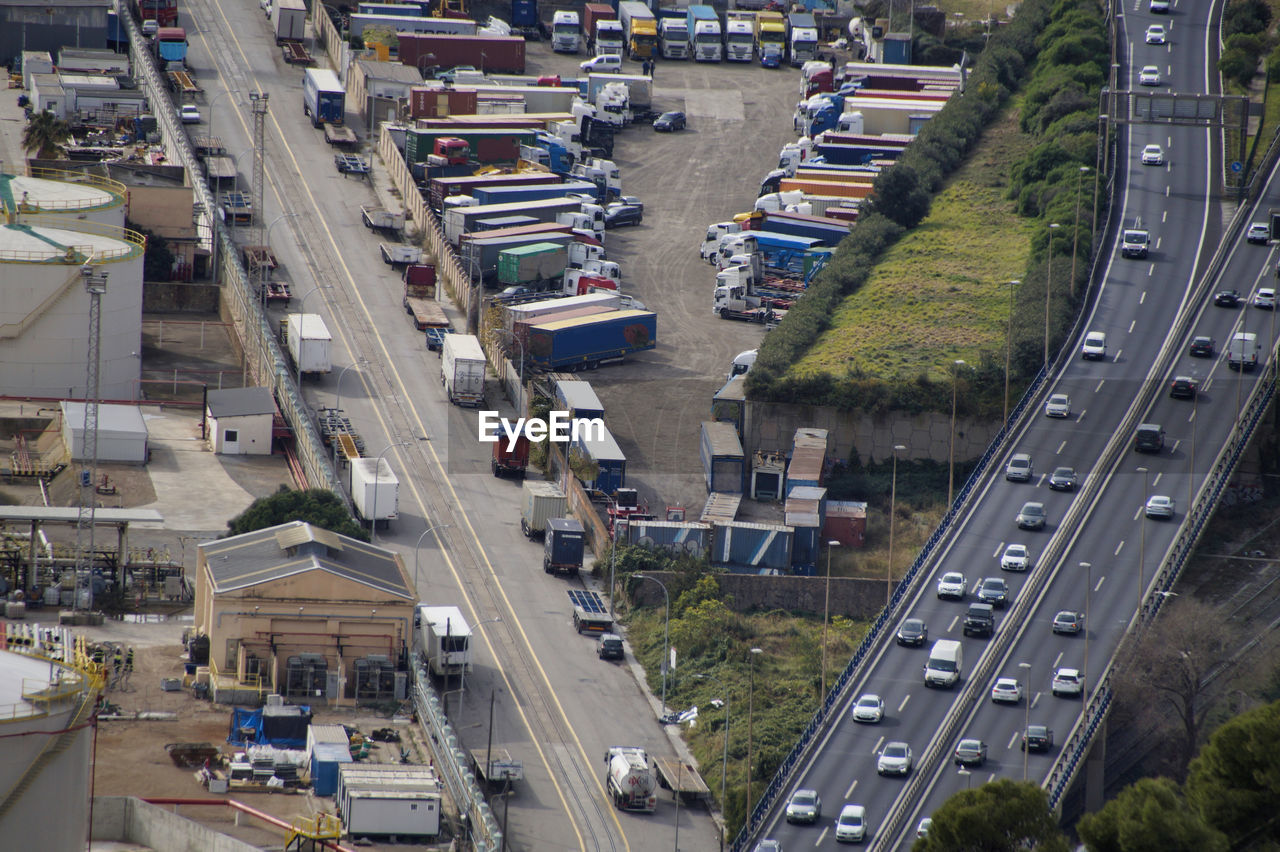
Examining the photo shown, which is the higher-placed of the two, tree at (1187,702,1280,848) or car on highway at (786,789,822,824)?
tree at (1187,702,1280,848)

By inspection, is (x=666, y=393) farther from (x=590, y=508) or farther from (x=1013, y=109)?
(x=1013, y=109)

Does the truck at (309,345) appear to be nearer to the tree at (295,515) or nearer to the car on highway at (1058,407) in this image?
the tree at (295,515)

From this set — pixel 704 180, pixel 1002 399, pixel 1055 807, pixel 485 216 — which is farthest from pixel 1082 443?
pixel 704 180

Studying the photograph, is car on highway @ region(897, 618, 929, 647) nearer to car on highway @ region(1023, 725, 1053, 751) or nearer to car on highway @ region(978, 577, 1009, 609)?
car on highway @ region(978, 577, 1009, 609)

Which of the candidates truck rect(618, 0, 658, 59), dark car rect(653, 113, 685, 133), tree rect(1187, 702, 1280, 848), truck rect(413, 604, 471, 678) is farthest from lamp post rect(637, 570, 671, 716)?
truck rect(618, 0, 658, 59)

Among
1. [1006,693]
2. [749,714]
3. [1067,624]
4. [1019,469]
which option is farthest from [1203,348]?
[749,714]

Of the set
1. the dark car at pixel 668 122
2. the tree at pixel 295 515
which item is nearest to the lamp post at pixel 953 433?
the tree at pixel 295 515
